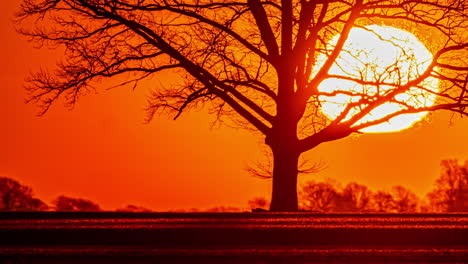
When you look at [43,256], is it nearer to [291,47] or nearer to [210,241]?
[210,241]

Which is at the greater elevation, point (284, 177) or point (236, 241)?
point (284, 177)

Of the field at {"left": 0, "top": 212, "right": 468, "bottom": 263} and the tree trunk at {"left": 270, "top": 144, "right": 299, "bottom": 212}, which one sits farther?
the tree trunk at {"left": 270, "top": 144, "right": 299, "bottom": 212}

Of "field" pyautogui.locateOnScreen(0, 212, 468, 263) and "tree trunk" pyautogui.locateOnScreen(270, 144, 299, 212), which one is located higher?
"tree trunk" pyautogui.locateOnScreen(270, 144, 299, 212)

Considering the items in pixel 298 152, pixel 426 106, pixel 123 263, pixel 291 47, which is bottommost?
pixel 123 263

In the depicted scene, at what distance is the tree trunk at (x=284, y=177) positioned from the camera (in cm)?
1450

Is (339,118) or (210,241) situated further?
(339,118)

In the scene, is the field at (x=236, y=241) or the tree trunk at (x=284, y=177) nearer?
the field at (x=236, y=241)

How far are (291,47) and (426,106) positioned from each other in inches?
114

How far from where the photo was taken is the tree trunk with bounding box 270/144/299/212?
47.6ft

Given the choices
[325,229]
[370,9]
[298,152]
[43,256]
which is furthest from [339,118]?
[43,256]

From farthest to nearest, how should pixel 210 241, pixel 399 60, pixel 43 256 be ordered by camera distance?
pixel 399 60 < pixel 210 241 < pixel 43 256

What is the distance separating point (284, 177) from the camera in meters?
14.5

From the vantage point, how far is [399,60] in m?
14.2

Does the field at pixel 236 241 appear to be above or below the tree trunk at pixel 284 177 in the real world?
below
